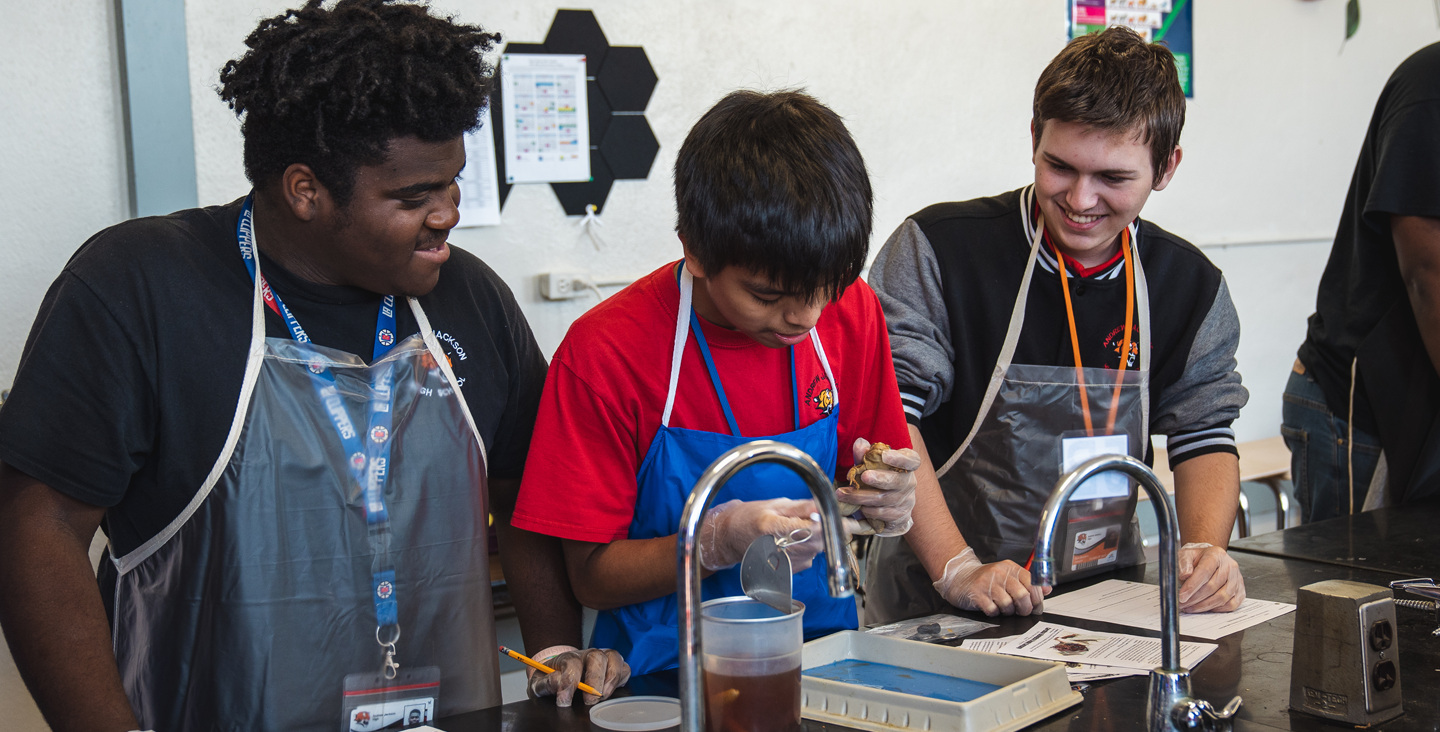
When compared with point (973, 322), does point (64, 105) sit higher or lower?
higher

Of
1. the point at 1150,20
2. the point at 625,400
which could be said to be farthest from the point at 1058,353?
the point at 1150,20

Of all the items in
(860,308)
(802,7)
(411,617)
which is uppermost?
(802,7)

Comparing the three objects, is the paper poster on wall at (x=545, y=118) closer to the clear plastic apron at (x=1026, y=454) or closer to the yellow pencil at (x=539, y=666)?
the clear plastic apron at (x=1026, y=454)

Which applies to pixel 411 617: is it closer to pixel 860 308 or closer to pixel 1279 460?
pixel 860 308

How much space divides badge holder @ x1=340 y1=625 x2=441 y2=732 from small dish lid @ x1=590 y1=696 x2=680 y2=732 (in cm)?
26

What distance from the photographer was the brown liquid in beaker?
3.14ft

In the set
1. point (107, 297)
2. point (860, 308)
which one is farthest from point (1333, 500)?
point (107, 297)

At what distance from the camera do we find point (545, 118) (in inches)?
106

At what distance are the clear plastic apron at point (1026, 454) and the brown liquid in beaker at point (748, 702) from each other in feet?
2.59

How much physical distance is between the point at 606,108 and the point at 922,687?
1989 mm

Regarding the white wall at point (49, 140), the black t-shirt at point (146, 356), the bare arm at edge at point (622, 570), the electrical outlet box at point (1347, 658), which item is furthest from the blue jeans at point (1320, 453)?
the white wall at point (49, 140)

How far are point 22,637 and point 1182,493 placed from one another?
5.39ft

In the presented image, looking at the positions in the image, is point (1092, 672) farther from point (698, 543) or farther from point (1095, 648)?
point (698, 543)

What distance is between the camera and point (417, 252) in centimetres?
127
